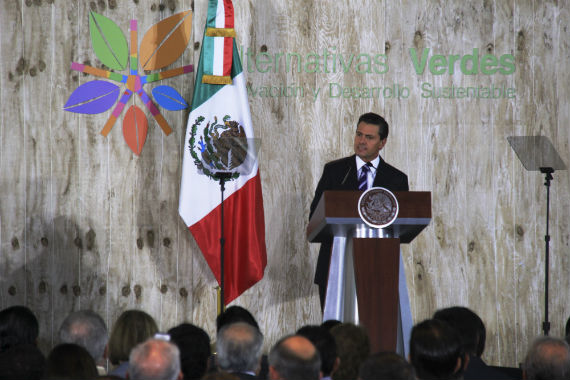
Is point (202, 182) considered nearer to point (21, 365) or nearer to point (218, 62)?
point (218, 62)

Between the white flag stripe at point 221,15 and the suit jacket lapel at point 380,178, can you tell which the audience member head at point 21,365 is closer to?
the suit jacket lapel at point 380,178

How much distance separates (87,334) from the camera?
3160 millimetres

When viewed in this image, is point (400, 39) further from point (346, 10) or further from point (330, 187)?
point (330, 187)

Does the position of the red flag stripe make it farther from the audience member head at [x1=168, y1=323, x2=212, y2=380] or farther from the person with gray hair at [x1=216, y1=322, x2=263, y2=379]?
the person with gray hair at [x1=216, y1=322, x2=263, y2=379]

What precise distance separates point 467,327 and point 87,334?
1563mm

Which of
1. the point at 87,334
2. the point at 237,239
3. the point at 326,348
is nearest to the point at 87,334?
the point at 87,334

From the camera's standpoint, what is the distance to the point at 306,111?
6156 mm

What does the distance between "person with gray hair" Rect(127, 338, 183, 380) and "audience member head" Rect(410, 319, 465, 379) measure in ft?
2.72

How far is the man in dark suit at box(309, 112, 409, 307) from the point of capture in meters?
5.28

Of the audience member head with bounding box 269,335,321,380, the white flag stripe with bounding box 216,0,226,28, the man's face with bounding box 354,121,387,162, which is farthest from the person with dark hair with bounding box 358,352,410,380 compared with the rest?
the white flag stripe with bounding box 216,0,226,28

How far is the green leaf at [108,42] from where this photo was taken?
609 centimetres

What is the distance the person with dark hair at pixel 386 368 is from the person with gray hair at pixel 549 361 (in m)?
0.65

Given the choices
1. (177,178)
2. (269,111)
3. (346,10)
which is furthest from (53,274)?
(346,10)

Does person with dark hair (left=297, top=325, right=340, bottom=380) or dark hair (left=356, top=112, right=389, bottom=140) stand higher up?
dark hair (left=356, top=112, right=389, bottom=140)
